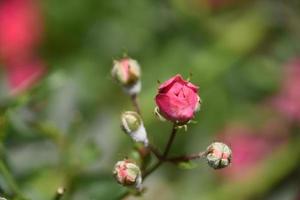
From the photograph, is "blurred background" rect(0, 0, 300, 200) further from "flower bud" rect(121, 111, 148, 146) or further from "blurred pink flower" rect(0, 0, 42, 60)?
"flower bud" rect(121, 111, 148, 146)

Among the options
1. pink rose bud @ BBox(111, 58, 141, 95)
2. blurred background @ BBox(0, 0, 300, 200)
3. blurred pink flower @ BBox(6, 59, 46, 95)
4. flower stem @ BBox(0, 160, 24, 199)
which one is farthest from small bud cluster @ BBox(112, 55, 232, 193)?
blurred pink flower @ BBox(6, 59, 46, 95)

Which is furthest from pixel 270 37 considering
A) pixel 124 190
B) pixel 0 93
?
pixel 124 190

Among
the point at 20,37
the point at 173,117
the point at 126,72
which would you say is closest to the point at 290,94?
the point at 20,37

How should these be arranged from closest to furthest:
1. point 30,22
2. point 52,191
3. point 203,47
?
point 52,191 < point 203,47 < point 30,22

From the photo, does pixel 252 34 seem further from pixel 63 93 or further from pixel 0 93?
pixel 0 93

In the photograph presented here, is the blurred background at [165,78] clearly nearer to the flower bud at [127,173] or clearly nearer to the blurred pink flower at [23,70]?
the blurred pink flower at [23,70]

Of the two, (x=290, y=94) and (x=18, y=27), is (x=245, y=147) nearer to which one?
(x=290, y=94)
